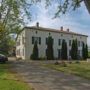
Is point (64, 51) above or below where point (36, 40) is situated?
below

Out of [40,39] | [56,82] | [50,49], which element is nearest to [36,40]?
[40,39]

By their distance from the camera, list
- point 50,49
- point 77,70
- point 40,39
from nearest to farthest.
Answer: point 77,70
point 50,49
point 40,39

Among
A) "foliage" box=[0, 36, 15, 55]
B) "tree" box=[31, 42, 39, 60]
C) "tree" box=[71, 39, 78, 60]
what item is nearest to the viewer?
"foliage" box=[0, 36, 15, 55]

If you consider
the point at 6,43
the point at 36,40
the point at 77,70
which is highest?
the point at 36,40

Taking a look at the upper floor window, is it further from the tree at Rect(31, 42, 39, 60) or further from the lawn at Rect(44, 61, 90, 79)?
the lawn at Rect(44, 61, 90, 79)

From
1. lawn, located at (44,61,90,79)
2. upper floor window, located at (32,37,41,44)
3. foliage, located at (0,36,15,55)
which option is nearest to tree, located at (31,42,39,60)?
upper floor window, located at (32,37,41,44)

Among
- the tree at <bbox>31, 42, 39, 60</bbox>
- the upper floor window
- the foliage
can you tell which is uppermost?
the upper floor window

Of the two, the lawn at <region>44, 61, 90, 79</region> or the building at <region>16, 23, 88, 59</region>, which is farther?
the building at <region>16, 23, 88, 59</region>

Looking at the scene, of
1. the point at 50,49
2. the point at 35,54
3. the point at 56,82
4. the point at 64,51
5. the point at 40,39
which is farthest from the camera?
the point at 64,51

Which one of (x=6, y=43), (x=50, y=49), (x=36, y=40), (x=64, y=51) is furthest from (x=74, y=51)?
(x=6, y=43)

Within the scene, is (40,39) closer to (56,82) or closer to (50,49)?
(50,49)

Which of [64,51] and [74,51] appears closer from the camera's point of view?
[64,51]

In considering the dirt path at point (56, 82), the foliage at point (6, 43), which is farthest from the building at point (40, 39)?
the dirt path at point (56, 82)

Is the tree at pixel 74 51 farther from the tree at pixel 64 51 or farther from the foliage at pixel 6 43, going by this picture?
the foliage at pixel 6 43
